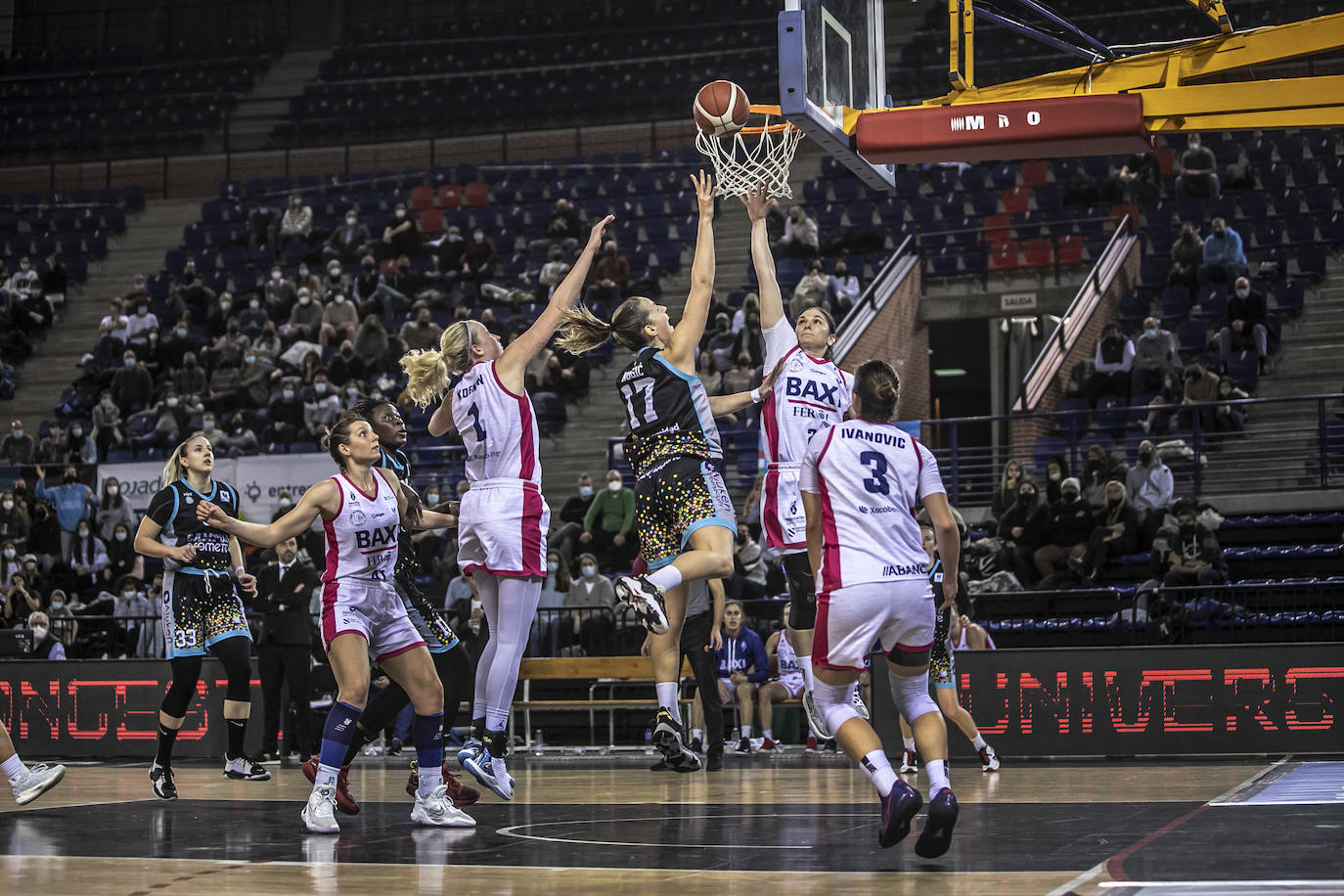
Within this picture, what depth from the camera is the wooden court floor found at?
18.2 ft

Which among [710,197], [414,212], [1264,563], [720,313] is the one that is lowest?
[1264,563]

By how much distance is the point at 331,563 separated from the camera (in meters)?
7.39

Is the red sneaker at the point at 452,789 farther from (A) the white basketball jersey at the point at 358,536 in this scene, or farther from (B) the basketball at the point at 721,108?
(B) the basketball at the point at 721,108

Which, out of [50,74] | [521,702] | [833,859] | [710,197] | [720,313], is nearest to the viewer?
[833,859]

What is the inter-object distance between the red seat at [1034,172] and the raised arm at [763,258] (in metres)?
17.3

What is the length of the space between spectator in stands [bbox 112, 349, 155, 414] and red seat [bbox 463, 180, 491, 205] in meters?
7.98

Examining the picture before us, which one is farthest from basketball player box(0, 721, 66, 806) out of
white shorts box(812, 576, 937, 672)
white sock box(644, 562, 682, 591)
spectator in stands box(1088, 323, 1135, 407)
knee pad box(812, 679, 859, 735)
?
spectator in stands box(1088, 323, 1135, 407)

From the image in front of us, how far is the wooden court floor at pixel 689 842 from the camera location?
18.2 ft

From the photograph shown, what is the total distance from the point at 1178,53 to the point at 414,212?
17937 millimetres

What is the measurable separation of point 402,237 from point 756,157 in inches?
626

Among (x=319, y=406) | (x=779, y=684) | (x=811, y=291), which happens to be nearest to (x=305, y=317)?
(x=319, y=406)

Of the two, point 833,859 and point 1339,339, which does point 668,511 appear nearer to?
point 833,859

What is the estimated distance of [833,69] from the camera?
11805mm

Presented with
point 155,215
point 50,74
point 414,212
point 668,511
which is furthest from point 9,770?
point 50,74
